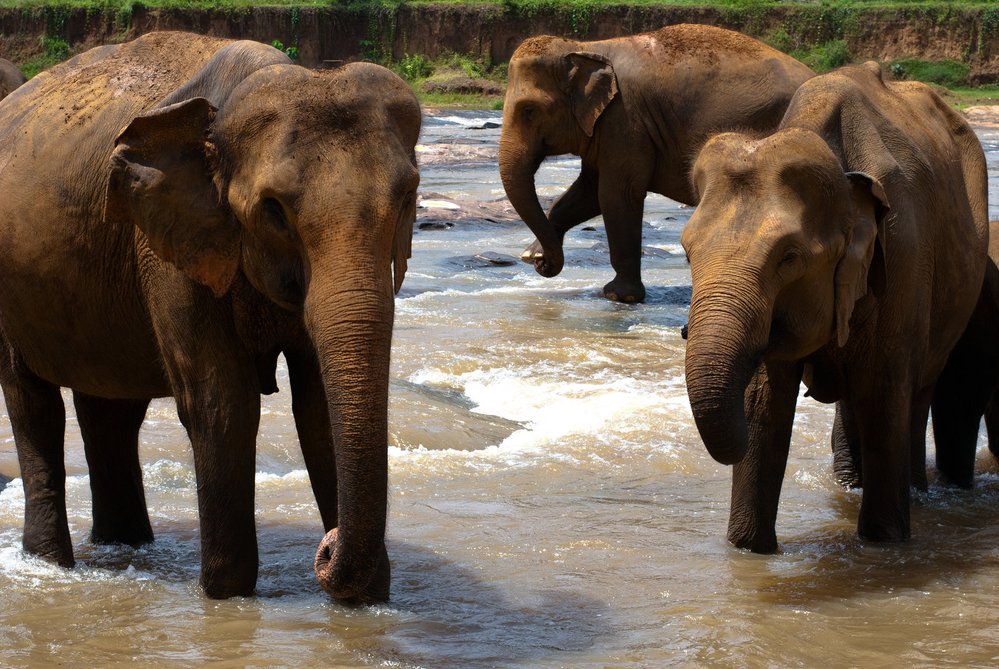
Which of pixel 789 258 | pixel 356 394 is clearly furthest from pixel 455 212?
pixel 356 394

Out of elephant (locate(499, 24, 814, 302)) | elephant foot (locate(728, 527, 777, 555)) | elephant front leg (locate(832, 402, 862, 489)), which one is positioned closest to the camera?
elephant foot (locate(728, 527, 777, 555))

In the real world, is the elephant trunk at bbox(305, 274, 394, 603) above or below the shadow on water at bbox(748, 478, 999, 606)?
above

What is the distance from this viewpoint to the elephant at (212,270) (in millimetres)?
4348

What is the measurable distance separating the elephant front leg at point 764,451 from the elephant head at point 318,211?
1.72m

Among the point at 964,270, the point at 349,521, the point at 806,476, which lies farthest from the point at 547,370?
the point at 349,521

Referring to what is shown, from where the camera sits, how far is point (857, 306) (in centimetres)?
579

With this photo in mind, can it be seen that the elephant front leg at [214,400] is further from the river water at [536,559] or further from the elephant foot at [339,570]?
the elephant foot at [339,570]

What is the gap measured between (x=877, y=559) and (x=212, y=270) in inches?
111

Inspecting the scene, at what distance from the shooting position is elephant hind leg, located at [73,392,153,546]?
6.06 m

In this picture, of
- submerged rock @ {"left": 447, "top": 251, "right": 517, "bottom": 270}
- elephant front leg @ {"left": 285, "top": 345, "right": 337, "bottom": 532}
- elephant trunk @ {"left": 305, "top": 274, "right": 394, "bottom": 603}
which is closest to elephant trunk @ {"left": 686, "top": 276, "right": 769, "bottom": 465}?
elephant trunk @ {"left": 305, "top": 274, "right": 394, "bottom": 603}

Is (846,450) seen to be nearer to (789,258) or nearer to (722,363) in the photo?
(789,258)

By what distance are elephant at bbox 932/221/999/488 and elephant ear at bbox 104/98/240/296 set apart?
412 centimetres

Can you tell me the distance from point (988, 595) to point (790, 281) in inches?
53.2

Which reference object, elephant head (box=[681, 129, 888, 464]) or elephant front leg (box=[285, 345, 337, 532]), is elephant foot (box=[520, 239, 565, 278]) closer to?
elephant head (box=[681, 129, 888, 464])
